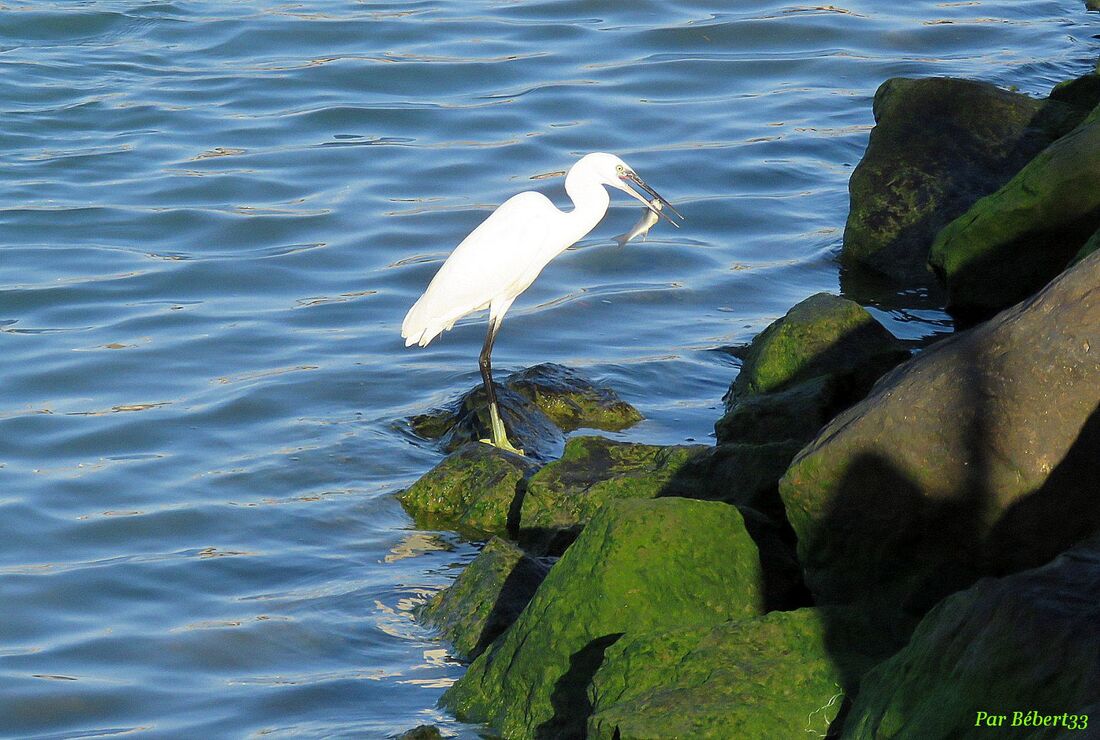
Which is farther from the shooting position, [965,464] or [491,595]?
[491,595]

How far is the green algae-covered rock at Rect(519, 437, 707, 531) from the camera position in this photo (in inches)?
197

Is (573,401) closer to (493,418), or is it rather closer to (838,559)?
(493,418)

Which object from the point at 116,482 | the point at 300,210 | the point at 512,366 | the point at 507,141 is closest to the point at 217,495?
the point at 116,482

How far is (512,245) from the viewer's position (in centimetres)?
714

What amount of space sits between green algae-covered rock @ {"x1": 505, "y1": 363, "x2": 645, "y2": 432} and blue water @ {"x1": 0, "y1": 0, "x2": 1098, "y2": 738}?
0.15m

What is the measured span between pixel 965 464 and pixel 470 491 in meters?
2.61

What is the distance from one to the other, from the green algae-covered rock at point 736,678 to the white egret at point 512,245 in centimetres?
371

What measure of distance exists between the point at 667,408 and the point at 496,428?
1101mm

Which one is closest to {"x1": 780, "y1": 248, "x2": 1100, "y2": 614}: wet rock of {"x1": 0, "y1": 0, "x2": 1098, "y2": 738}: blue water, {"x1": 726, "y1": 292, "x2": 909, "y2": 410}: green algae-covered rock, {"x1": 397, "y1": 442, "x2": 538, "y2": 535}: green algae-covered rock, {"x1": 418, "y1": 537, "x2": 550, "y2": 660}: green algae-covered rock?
{"x1": 418, "y1": 537, "x2": 550, "y2": 660}: green algae-covered rock

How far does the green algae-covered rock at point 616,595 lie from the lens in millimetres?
3834

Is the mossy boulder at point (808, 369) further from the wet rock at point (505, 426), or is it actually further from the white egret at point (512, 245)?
the white egret at point (512, 245)

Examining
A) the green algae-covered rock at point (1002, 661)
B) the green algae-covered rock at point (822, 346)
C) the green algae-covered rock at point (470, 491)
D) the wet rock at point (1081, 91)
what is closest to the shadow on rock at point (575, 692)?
the green algae-covered rock at point (1002, 661)

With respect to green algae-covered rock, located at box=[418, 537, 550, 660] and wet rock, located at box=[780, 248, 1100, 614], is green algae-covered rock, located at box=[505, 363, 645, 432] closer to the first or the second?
green algae-covered rock, located at box=[418, 537, 550, 660]

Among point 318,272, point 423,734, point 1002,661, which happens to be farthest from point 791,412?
point 318,272
